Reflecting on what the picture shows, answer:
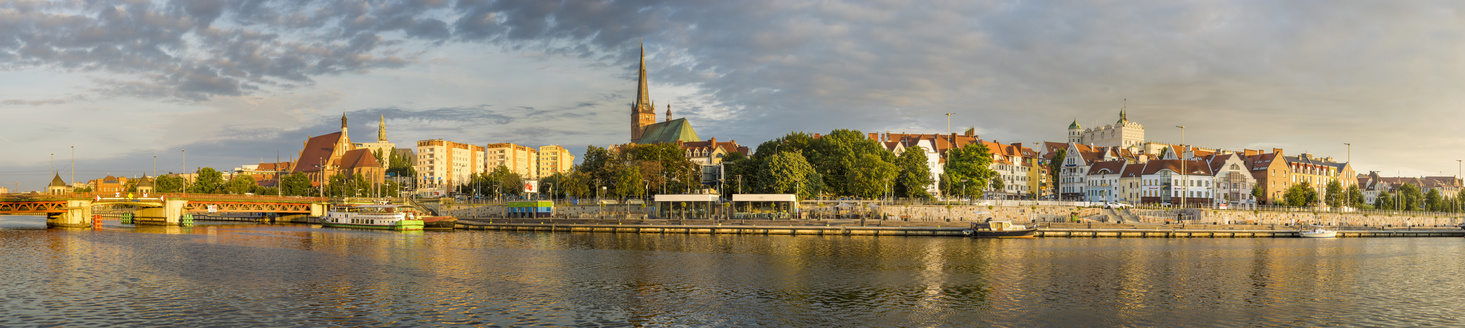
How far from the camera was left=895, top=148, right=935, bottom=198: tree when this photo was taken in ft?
357

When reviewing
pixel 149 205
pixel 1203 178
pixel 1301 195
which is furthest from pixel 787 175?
pixel 1301 195

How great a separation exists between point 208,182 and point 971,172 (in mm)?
146021

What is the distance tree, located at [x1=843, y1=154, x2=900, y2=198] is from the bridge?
2712 inches

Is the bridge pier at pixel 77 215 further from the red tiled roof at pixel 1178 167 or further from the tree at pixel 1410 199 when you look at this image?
the tree at pixel 1410 199

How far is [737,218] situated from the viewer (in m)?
99.5

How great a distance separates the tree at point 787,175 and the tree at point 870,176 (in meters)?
5.14

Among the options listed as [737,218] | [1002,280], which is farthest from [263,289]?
[737,218]

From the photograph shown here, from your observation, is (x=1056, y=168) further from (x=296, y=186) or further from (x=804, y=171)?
(x=296, y=186)

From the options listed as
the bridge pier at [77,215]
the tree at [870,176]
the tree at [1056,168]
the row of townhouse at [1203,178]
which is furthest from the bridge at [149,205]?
the tree at [1056,168]

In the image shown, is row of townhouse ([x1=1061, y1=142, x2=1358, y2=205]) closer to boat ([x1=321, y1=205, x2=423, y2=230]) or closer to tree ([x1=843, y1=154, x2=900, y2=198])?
tree ([x1=843, y1=154, x2=900, y2=198])

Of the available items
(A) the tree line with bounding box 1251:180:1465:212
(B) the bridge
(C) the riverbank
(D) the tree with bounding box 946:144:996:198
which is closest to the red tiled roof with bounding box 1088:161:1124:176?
(A) the tree line with bounding box 1251:180:1465:212

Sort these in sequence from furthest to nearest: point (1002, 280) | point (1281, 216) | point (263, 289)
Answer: point (1281, 216)
point (1002, 280)
point (263, 289)

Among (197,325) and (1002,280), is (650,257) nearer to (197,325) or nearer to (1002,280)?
(1002,280)

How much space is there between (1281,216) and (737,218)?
7064cm
